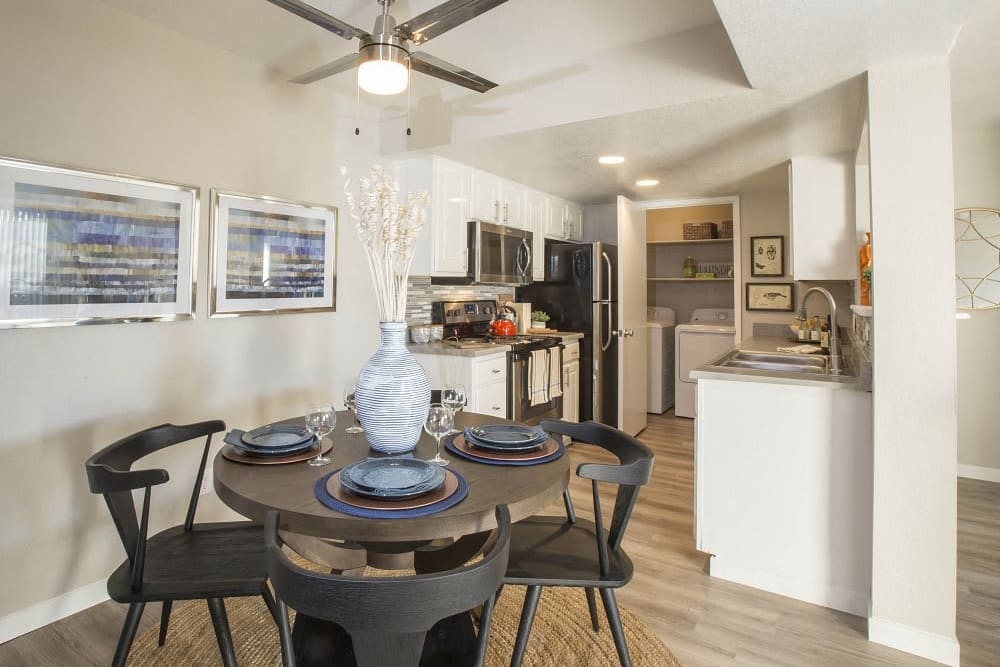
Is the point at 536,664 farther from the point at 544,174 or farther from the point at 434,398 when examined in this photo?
the point at 544,174

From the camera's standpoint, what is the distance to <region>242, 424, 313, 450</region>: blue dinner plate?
1.64 m

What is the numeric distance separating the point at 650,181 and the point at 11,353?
391cm

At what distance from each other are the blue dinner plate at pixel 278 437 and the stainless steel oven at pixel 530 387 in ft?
6.87

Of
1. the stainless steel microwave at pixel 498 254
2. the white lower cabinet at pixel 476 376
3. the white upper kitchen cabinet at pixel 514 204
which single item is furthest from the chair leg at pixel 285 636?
the white upper kitchen cabinet at pixel 514 204

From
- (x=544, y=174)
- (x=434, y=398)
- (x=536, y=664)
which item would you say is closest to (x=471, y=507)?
(x=536, y=664)

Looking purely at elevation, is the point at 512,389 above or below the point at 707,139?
below

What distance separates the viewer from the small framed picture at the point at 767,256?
500 cm

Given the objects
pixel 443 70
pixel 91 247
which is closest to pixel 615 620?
pixel 443 70

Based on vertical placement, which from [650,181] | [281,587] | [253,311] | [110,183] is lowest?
[281,587]

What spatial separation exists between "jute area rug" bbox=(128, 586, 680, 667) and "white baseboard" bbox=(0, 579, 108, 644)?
31 cm

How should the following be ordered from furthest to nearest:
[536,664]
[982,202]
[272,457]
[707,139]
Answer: [982,202] → [707,139] → [536,664] → [272,457]

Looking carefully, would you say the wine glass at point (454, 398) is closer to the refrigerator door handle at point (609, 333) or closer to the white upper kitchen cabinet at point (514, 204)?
the white upper kitchen cabinet at point (514, 204)

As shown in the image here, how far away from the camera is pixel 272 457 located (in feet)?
5.24

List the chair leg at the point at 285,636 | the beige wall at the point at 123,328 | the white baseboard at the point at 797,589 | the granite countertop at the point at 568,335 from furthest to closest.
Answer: the granite countertop at the point at 568,335 < the white baseboard at the point at 797,589 < the beige wall at the point at 123,328 < the chair leg at the point at 285,636
